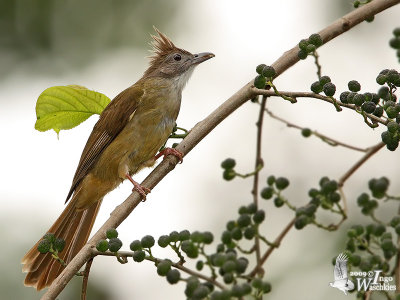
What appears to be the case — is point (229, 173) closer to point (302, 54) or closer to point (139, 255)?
point (302, 54)

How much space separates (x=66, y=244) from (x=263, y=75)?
2.05 metres

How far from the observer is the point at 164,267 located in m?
2.41

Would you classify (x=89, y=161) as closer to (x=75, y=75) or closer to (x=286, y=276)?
(x=286, y=276)

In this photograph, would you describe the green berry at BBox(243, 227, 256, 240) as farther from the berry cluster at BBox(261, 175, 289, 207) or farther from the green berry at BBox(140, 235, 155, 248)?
the green berry at BBox(140, 235, 155, 248)

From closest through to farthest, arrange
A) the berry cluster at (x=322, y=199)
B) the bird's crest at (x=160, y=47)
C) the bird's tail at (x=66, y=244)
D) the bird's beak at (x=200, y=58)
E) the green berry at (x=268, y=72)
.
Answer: the green berry at (x=268, y=72), the berry cluster at (x=322, y=199), the bird's tail at (x=66, y=244), the bird's beak at (x=200, y=58), the bird's crest at (x=160, y=47)

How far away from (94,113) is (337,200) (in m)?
1.32

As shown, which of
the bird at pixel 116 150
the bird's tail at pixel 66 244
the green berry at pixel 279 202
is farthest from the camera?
the bird at pixel 116 150

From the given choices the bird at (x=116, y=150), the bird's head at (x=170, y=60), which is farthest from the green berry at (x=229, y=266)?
the bird's head at (x=170, y=60)

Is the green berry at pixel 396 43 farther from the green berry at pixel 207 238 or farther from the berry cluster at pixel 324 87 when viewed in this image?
the green berry at pixel 207 238

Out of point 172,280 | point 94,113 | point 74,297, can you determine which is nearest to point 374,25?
point 74,297

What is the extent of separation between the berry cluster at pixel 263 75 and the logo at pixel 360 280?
78cm

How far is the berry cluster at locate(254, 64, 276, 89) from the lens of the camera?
2691 millimetres

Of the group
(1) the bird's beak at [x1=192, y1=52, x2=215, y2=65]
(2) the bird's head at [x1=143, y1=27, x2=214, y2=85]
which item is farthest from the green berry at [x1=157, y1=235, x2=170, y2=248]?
(1) the bird's beak at [x1=192, y1=52, x2=215, y2=65]

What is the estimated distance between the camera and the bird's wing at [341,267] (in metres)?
2.76
